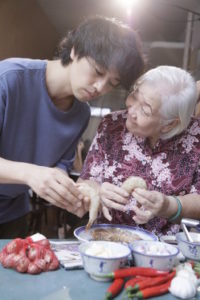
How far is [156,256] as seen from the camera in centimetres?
103

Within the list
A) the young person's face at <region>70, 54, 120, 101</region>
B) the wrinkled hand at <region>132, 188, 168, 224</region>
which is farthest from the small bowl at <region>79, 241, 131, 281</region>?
the young person's face at <region>70, 54, 120, 101</region>

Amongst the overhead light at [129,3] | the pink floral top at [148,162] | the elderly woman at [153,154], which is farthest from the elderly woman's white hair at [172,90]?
the overhead light at [129,3]

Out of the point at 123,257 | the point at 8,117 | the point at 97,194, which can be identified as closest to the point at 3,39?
the point at 8,117

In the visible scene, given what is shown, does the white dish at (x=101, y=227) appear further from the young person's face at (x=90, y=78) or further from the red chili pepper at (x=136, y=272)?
the young person's face at (x=90, y=78)

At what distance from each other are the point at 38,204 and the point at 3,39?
2.11 metres

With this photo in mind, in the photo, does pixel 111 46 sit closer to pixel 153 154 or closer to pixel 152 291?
pixel 153 154

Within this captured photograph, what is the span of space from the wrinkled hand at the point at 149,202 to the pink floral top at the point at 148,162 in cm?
19

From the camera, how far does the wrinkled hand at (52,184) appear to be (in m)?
1.10

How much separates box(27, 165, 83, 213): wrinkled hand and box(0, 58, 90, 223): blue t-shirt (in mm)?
360

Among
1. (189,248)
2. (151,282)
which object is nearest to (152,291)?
(151,282)

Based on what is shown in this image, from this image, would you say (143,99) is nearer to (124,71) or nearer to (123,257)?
(124,71)

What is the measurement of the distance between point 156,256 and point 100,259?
174 millimetres

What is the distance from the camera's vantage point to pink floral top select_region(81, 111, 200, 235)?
5.06 feet

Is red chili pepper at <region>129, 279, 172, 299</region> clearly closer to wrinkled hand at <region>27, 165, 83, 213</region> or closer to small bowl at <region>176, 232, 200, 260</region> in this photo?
small bowl at <region>176, 232, 200, 260</region>
